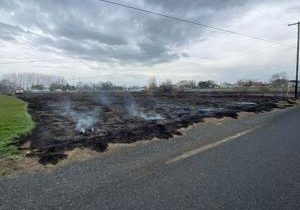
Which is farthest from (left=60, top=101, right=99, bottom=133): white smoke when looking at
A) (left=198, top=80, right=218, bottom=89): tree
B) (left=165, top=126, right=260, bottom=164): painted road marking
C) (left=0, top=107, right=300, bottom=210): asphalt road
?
(left=198, top=80, right=218, bottom=89): tree

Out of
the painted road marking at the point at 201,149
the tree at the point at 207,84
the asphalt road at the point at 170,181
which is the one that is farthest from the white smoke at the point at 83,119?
→ the tree at the point at 207,84

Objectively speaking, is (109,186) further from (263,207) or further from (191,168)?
(263,207)

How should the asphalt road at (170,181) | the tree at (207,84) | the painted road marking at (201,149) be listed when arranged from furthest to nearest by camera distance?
the tree at (207,84), the painted road marking at (201,149), the asphalt road at (170,181)

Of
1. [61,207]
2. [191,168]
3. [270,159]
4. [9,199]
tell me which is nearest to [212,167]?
[191,168]

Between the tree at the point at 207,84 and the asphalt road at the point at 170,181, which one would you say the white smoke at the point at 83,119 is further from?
the tree at the point at 207,84

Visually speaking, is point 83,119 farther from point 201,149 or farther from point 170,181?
point 170,181

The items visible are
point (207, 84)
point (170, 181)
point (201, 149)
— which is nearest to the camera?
point (170, 181)

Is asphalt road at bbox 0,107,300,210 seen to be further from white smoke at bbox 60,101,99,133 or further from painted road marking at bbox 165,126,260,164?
white smoke at bbox 60,101,99,133

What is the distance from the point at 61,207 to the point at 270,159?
507 centimetres

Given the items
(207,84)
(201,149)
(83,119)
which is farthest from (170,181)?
(207,84)

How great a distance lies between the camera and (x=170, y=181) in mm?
5730

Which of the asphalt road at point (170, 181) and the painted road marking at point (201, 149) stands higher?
the asphalt road at point (170, 181)

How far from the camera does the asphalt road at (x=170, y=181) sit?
15.4 ft

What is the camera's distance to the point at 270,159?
293 inches
